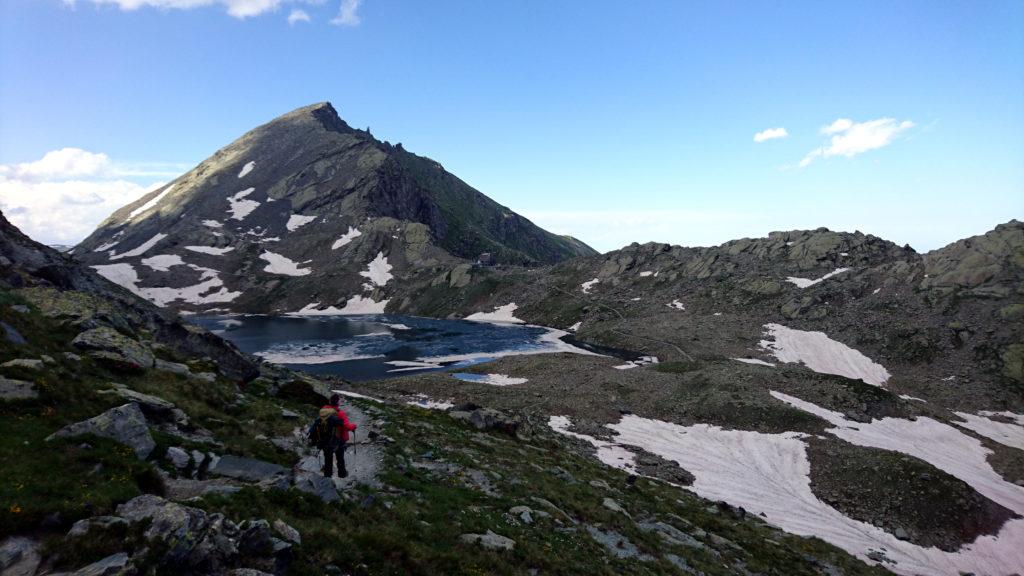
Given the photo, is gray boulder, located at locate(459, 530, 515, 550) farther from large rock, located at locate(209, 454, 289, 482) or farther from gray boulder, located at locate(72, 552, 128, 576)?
gray boulder, located at locate(72, 552, 128, 576)

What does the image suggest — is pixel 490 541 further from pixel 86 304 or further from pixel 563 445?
pixel 563 445

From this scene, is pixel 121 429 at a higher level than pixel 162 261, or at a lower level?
lower

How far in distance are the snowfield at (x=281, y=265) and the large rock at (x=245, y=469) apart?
603ft

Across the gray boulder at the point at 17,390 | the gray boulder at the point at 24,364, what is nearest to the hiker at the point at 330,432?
the gray boulder at the point at 17,390

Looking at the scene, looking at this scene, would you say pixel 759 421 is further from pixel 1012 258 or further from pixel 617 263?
pixel 617 263

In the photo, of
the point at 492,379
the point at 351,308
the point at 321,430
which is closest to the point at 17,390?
the point at 321,430

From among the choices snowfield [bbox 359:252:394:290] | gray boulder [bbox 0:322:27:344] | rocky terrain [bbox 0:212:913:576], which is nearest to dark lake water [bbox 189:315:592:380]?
snowfield [bbox 359:252:394:290]

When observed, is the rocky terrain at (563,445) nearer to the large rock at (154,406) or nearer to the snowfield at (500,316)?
the large rock at (154,406)

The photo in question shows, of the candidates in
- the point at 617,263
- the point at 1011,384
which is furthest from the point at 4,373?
the point at 617,263

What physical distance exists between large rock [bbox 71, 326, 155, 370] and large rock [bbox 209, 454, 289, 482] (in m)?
7.74

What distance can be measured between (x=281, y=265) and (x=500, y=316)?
10366 centimetres

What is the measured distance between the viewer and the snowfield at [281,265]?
7229 inches

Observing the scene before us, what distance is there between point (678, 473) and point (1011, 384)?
59.6 m

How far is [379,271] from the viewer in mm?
182875
